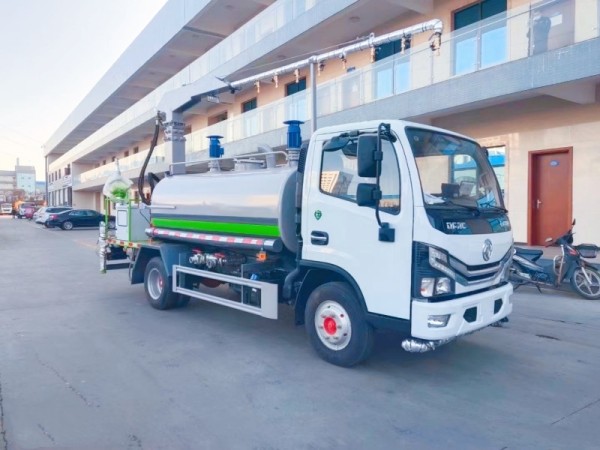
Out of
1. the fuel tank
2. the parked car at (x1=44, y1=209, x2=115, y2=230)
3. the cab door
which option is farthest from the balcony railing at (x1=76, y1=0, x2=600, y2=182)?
the parked car at (x1=44, y1=209, x2=115, y2=230)

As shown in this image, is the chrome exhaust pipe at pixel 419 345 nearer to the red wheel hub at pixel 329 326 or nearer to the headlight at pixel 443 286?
the headlight at pixel 443 286

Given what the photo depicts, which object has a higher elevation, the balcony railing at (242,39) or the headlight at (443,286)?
the balcony railing at (242,39)

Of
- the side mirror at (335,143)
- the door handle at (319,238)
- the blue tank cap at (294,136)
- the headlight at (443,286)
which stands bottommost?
the headlight at (443,286)

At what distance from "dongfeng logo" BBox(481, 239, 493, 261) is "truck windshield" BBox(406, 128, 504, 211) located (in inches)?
15.6

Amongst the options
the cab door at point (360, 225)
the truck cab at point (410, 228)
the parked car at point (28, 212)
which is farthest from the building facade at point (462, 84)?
the parked car at point (28, 212)

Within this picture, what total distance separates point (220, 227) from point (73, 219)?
29.3m

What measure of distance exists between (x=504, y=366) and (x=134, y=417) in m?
3.72

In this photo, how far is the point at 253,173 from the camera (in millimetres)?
6383

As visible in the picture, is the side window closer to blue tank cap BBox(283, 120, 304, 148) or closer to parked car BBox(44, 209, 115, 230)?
blue tank cap BBox(283, 120, 304, 148)

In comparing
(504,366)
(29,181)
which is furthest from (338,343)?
(29,181)

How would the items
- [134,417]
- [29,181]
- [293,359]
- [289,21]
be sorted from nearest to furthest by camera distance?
[134,417] < [293,359] < [289,21] < [29,181]

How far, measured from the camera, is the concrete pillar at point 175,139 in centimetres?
939

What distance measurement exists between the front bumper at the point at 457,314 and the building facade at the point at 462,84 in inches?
56.1

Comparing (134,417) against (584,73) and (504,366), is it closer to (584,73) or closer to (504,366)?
(504,366)
